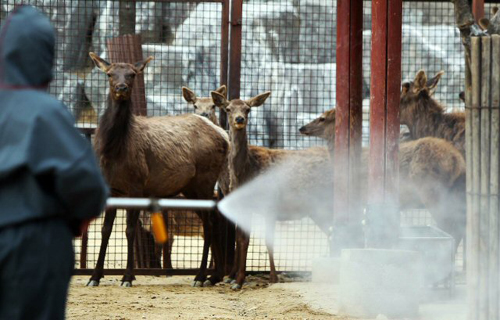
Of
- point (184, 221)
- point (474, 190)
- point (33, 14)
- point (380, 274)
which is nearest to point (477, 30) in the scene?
point (474, 190)

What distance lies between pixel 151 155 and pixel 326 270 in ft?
8.67

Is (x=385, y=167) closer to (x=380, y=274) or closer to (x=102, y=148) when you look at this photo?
(x=380, y=274)

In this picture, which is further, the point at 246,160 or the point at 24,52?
the point at 246,160

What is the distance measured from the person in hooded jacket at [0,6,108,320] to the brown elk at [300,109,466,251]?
305 inches

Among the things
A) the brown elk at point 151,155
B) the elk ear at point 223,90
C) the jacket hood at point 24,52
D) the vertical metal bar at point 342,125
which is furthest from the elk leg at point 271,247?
the jacket hood at point 24,52

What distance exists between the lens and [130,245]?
9.80 metres

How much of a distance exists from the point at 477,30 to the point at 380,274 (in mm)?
2345

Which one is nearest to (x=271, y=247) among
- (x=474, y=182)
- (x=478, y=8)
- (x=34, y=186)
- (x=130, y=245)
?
(x=130, y=245)

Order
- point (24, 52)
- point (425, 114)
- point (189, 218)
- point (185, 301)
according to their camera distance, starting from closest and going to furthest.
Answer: point (24, 52), point (185, 301), point (189, 218), point (425, 114)

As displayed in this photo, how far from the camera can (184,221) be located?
11.9 meters

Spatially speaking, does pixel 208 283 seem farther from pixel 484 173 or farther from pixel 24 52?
pixel 24 52

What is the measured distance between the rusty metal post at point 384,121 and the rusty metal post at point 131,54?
4.91 metres

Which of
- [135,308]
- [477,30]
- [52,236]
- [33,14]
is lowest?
[135,308]

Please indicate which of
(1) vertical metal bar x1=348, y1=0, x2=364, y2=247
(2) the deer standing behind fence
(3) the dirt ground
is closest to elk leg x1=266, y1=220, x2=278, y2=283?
(3) the dirt ground
